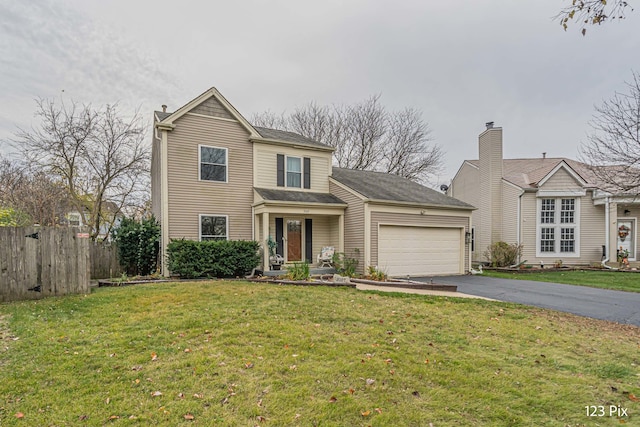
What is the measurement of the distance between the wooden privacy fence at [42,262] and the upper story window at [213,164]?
16.7 feet

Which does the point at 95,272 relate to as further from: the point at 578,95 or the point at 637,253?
the point at 637,253

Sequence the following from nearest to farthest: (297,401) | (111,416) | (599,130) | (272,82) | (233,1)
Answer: (111,416) → (297,401) → (599,130) → (233,1) → (272,82)

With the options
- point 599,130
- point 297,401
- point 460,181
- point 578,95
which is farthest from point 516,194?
point 297,401

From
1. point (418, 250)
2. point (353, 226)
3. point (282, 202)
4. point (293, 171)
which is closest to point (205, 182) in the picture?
point (282, 202)

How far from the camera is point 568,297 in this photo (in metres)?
9.10

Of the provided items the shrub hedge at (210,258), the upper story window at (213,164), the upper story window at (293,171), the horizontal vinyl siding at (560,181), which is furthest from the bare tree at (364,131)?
the shrub hedge at (210,258)

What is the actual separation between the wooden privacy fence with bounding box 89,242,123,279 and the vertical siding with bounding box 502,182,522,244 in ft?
63.6

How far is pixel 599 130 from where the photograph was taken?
10.2 metres

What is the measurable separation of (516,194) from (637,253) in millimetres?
6918

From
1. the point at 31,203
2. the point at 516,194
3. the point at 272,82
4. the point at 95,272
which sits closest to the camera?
the point at 95,272

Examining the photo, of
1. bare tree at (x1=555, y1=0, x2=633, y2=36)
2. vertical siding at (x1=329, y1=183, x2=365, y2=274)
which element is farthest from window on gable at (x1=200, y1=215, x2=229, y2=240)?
bare tree at (x1=555, y1=0, x2=633, y2=36)

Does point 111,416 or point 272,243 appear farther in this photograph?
Answer: point 272,243

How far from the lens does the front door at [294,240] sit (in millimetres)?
13766

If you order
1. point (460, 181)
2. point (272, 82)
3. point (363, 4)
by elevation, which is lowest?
point (460, 181)
